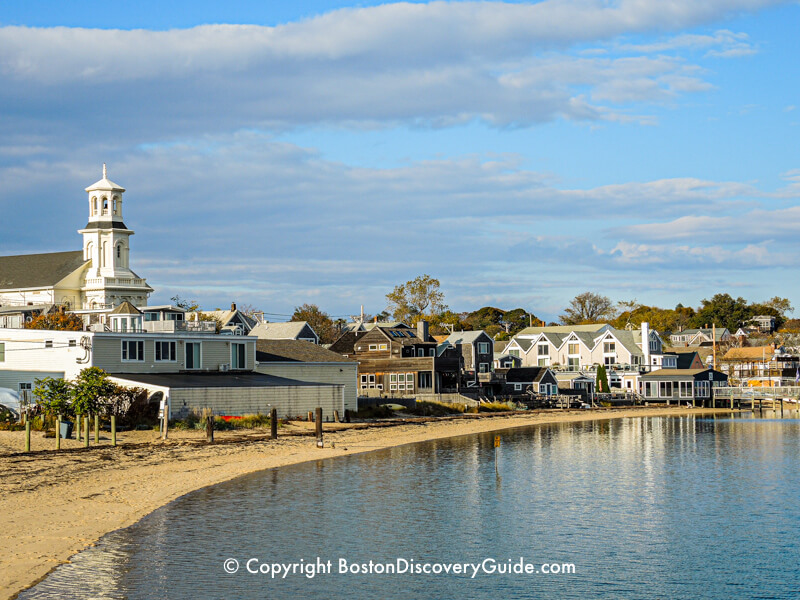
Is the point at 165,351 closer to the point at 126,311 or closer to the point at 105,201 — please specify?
the point at 126,311

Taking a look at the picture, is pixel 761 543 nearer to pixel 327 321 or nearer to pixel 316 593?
pixel 316 593

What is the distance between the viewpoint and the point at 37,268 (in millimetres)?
103562

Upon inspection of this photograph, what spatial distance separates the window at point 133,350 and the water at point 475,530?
19.1m

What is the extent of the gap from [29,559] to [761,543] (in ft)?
73.9

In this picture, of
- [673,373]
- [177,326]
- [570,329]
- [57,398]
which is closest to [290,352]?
[177,326]

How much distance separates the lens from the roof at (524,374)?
112 meters

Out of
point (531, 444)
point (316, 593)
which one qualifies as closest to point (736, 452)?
point (531, 444)

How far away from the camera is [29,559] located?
2392cm

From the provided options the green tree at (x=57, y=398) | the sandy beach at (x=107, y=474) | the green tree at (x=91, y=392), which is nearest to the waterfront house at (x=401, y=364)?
the sandy beach at (x=107, y=474)

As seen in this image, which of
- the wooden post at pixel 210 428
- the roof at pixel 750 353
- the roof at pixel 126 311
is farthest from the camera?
the roof at pixel 750 353

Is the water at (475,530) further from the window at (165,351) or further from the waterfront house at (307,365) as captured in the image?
the waterfront house at (307,365)

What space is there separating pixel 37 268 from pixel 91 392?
5978 cm

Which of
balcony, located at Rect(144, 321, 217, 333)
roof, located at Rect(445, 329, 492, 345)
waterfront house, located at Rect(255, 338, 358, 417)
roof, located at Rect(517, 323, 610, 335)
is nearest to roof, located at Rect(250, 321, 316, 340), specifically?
waterfront house, located at Rect(255, 338, 358, 417)

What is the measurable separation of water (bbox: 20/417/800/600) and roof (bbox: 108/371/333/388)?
12357mm
